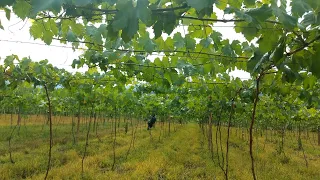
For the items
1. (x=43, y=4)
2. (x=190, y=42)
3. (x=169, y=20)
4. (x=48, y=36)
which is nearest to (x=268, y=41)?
(x=169, y=20)

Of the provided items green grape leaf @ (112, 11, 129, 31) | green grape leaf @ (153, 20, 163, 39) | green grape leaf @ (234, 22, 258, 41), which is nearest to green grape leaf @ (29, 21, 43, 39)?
green grape leaf @ (153, 20, 163, 39)

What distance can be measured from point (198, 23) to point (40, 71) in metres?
2.64

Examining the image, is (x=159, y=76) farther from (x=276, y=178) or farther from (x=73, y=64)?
(x=276, y=178)

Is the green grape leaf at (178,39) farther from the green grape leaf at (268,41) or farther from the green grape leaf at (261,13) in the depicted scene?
the green grape leaf at (261,13)

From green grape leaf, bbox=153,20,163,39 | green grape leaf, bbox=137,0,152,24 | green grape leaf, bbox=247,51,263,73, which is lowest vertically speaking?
green grape leaf, bbox=247,51,263,73

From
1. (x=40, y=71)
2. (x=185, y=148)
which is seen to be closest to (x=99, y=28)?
(x=40, y=71)

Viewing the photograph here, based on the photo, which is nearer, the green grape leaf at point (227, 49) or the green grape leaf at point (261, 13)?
→ the green grape leaf at point (261, 13)

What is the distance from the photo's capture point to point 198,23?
6.66 feet

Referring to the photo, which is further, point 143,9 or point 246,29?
point 246,29

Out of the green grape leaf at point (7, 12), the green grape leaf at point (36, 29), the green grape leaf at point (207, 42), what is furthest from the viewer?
the green grape leaf at point (207, 42)

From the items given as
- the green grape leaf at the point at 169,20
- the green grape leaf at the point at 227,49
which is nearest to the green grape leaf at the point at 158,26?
the green grape leaf at the point at 169,20

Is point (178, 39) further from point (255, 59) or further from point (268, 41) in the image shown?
point (268, 41)

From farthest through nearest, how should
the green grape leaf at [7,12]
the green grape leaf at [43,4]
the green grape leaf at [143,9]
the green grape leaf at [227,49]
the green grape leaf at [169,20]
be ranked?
the green grape leaf at [227,49] → the green grape leaf at [7,12] → the green grape leaf at [169,20] → the green grape leaf at [143,9] → the green grape leaf at [43,4]

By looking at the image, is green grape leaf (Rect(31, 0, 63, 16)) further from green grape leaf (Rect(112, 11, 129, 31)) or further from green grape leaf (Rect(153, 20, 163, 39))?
green grape leaf (Rect(153, 20, 163, 39))
